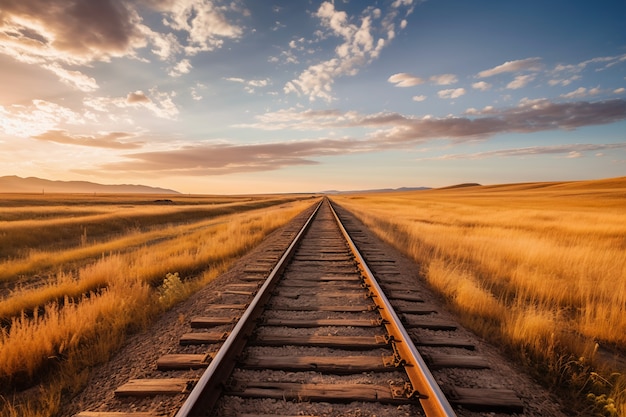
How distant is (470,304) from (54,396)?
544cm

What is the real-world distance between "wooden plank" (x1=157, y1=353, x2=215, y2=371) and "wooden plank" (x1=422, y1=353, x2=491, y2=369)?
2.29 meters

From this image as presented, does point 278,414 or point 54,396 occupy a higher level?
point 278,414

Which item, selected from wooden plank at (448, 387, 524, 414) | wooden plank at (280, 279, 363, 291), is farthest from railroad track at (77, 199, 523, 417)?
wooden plank at (280, 279, 363, 291)

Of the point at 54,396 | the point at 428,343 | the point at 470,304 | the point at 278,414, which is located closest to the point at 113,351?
the point at 54,396

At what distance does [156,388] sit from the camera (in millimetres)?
2760

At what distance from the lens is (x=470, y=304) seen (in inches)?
196

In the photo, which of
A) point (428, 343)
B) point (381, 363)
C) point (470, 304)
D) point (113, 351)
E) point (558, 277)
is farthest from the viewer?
point (558, 277)

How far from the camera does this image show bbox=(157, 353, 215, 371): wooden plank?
10.3ft

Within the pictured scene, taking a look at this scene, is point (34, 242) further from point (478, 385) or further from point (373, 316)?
point (478, 385)

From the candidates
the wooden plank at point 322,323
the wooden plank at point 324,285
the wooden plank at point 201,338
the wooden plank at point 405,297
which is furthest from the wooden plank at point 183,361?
the wooden plank at point 405,297

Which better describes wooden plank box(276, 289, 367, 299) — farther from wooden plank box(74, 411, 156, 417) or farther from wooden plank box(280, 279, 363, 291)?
wooden plank box(74, 411, 156, 417)

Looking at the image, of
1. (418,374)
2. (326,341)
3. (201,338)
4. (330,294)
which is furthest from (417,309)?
(201,338)

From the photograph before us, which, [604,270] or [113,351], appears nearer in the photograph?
[113,351]

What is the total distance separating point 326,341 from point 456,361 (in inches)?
54.9
